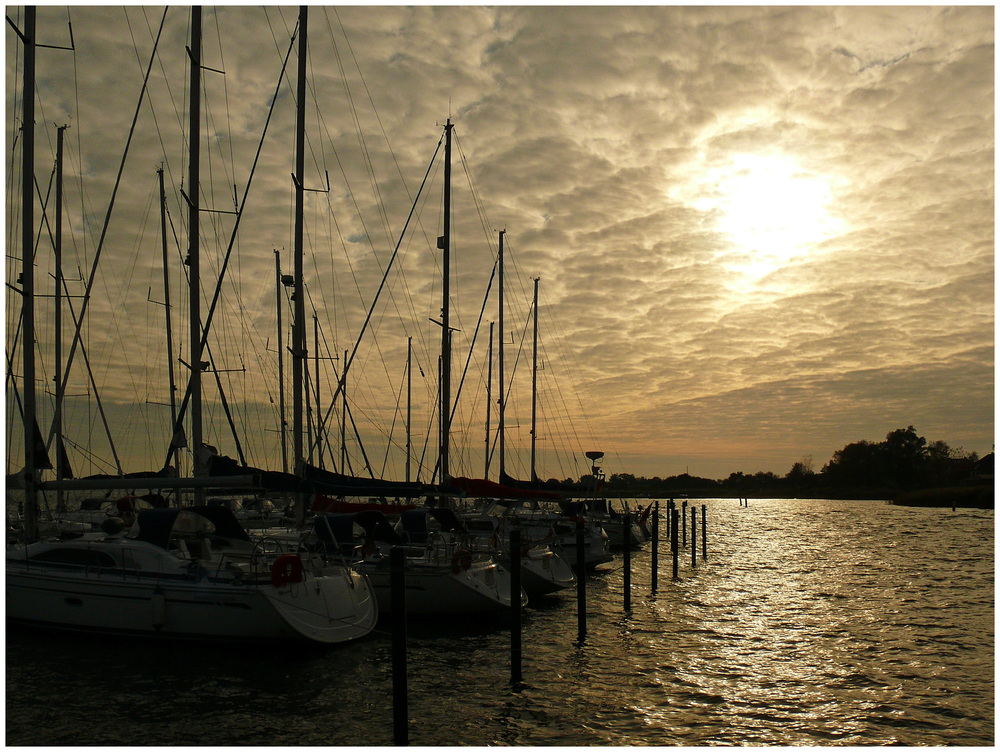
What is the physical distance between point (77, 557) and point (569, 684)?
1080 cm

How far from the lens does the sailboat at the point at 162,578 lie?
15898 mm

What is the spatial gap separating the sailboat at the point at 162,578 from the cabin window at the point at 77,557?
0.07ft

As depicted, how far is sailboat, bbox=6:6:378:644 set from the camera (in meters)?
15.9

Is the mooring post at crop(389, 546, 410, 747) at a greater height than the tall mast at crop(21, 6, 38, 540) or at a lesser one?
lesser

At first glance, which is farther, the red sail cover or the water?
the red sail cover

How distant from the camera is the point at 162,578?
1644 cm

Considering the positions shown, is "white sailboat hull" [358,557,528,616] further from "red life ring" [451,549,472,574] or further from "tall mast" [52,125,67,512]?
"tall mast" [52,125,67,512]

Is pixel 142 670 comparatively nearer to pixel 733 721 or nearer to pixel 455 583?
pixel 455 583

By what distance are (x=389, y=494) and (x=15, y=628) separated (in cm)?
874

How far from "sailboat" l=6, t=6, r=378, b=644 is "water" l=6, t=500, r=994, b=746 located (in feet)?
2.27

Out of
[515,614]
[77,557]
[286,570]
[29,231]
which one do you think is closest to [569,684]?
[515,614]

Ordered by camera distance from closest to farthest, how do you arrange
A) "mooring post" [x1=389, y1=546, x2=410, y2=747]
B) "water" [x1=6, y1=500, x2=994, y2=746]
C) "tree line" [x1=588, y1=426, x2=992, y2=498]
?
"mooring post" [x1=389, y1=546, x2=410, y2=747] < "water" [x1=6, y1=500, x2=994, y2=746] < "tree line" [x1=588, y1=426, x2=992, y2=498]

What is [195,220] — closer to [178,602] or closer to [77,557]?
[77,557]

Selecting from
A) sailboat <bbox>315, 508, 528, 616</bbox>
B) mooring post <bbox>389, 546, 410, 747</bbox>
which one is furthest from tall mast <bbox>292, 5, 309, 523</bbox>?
mooring post <bbox>389, 546, 410, 747</bbox>
